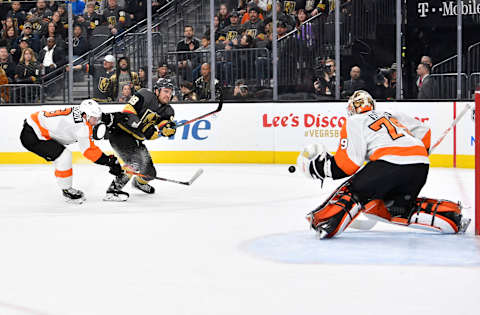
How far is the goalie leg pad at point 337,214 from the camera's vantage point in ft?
14.2

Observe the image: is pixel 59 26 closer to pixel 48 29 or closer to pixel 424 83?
pixel 48 29

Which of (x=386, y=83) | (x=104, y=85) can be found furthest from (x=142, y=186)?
(x=386, y=83)

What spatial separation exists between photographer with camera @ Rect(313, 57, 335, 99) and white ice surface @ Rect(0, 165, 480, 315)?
3.42 meters

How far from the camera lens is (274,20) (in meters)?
9.79

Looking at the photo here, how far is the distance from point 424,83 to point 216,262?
20.2 feet

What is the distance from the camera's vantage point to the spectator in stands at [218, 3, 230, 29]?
1019 centimetres

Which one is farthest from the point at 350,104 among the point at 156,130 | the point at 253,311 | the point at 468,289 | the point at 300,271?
the point at 156,130

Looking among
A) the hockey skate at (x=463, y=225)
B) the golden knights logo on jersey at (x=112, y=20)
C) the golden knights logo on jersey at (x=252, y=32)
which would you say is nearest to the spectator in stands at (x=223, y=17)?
the golden knights logo on jersey at (x=252, y=32)

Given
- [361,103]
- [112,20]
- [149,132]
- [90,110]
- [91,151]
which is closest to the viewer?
[361,103]

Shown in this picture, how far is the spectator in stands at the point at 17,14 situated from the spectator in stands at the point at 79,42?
3.47 feet

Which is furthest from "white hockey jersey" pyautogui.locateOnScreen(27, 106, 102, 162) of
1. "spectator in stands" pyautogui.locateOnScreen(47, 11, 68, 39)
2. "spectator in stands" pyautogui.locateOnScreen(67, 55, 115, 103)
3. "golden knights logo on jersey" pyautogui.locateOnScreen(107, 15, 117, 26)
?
"golden knights logo on jersey" pyautogui.locateOnScreen(107, 15, 117, 26)

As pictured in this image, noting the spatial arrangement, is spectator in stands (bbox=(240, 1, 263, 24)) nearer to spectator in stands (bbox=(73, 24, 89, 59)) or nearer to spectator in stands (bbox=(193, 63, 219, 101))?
spectator in stands (bbox=(193, 63, 219, 101))

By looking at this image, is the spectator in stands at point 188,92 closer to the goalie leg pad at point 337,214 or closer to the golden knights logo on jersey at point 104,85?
the golden knights logo on jersey at point 104,85

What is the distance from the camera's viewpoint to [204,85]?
9.95 meters
